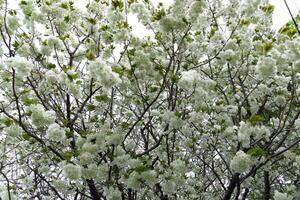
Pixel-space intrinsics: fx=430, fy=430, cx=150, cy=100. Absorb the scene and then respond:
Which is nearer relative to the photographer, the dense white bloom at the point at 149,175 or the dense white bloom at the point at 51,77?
the dense white bloom at the point at 51,77

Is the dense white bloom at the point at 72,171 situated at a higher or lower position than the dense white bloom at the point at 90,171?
lower

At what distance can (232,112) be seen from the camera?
17.6 ft

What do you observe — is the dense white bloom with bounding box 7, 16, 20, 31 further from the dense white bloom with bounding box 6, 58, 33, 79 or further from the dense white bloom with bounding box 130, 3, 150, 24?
the dense white bloom with bounding box 130, 3, 150, 24

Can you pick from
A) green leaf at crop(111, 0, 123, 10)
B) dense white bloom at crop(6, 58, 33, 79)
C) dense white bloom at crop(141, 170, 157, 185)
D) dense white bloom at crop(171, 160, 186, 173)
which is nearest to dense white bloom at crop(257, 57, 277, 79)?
dense white bloom at crop(171, 160, 186, 173)

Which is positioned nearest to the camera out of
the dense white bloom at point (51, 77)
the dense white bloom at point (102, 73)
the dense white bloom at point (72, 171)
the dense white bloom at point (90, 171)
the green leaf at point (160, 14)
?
the dense white bloom at point (102, 73)

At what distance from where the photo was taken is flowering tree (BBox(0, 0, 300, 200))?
14.1ft

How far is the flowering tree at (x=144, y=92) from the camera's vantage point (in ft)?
14.1

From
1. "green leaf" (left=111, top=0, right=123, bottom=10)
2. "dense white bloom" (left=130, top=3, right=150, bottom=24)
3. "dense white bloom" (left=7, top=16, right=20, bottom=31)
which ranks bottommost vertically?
"dense white bloom" (left=7, top=16, right=20, bottom=31)

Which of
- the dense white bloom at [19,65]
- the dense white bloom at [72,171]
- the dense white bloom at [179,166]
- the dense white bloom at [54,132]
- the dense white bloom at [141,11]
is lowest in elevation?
the dense white bloom at [72,171]

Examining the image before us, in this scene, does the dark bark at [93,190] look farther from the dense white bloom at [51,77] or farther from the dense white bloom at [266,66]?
the dense white bloom at [266,66]

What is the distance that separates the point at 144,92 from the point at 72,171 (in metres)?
1.92

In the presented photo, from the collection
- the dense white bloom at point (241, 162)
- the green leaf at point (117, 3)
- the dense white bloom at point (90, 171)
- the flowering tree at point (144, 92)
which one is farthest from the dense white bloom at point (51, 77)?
the dense white bloom at point (241, 162)

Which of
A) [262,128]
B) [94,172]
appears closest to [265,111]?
[262,128]

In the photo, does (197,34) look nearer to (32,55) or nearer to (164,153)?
(164,153)
